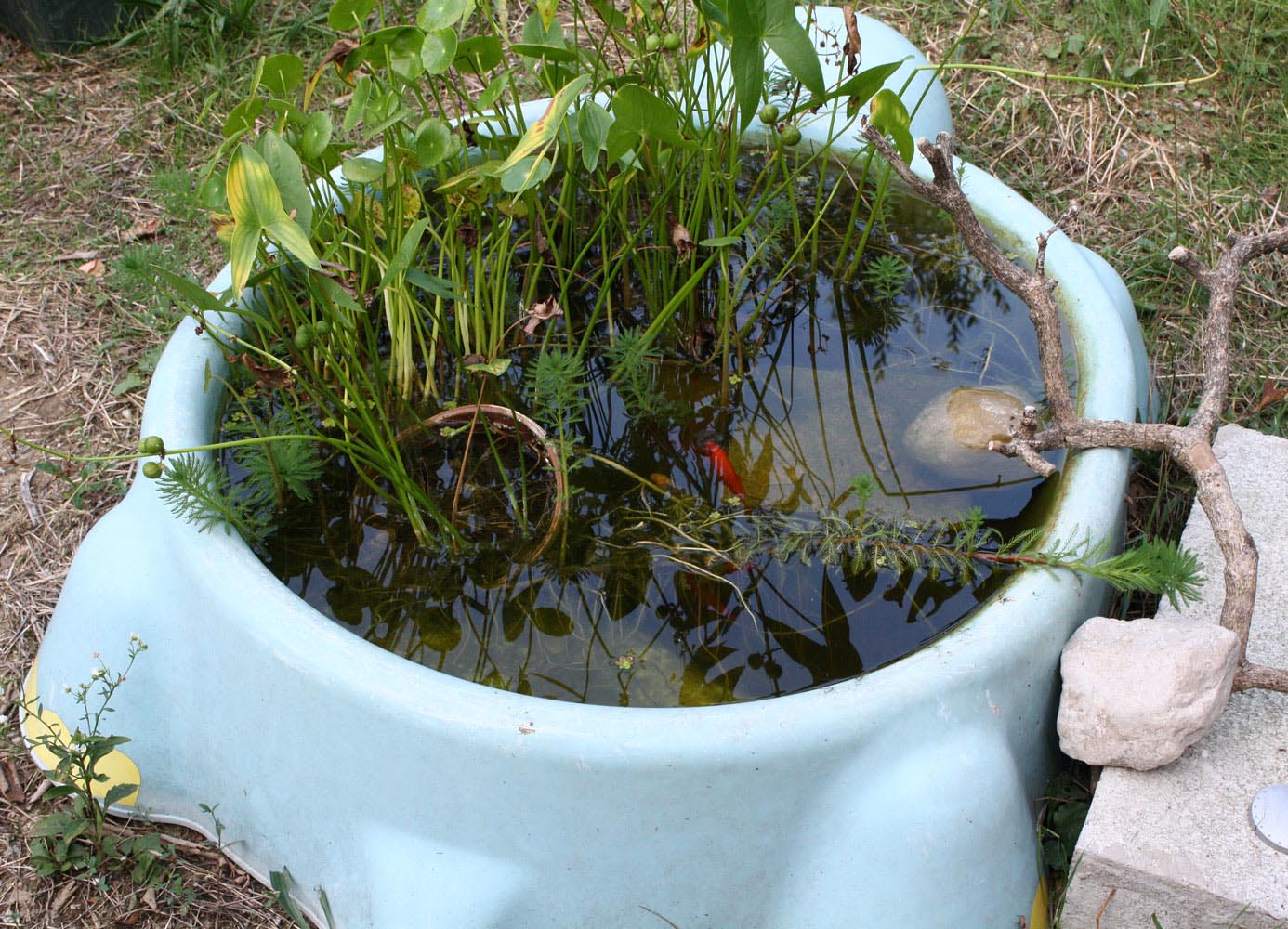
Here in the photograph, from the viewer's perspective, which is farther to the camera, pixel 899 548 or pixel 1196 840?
pixel 899 548

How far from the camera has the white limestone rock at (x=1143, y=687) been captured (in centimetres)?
110

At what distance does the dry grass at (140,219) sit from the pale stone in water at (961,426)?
363 millimetres

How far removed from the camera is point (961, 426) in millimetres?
1363

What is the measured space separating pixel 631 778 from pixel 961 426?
0.61 meters

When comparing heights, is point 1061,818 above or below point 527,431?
below

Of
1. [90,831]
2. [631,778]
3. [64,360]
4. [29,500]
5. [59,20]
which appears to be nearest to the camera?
[631,778]

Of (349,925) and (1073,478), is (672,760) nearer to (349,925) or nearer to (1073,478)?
(349,925)

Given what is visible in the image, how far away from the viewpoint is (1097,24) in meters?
2.38

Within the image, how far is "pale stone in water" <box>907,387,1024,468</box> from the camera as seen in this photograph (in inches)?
53.2

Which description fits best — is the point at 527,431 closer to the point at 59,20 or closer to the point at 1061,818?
the point at 1061,818

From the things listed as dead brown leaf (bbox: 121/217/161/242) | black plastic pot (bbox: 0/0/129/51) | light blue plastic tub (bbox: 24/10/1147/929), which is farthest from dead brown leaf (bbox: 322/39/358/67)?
black plastic pot (bbox: 0/0/129/51)

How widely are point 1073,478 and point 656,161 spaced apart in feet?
1.91

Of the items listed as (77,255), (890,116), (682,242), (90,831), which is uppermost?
(890,116)

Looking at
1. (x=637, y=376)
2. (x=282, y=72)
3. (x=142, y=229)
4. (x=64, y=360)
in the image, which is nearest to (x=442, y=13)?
(x=282, y=72)
